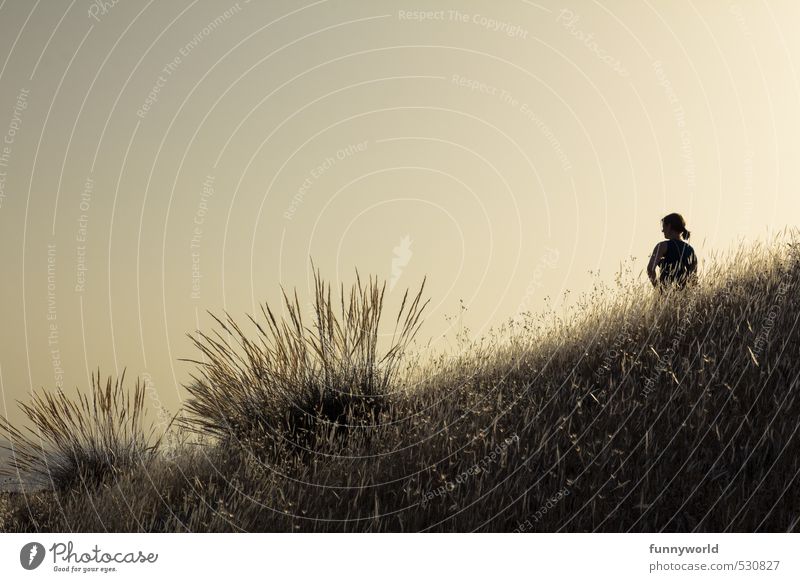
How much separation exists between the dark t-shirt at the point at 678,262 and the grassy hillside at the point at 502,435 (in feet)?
1.01

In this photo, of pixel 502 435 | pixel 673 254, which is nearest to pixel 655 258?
pixel 673 254

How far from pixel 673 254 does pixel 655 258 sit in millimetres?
233

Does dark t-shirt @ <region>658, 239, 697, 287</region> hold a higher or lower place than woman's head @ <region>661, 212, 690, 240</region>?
lower

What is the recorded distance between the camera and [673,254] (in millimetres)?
7773

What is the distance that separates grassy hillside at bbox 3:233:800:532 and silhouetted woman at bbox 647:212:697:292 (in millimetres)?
378

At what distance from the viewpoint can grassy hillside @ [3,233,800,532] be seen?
440cm
